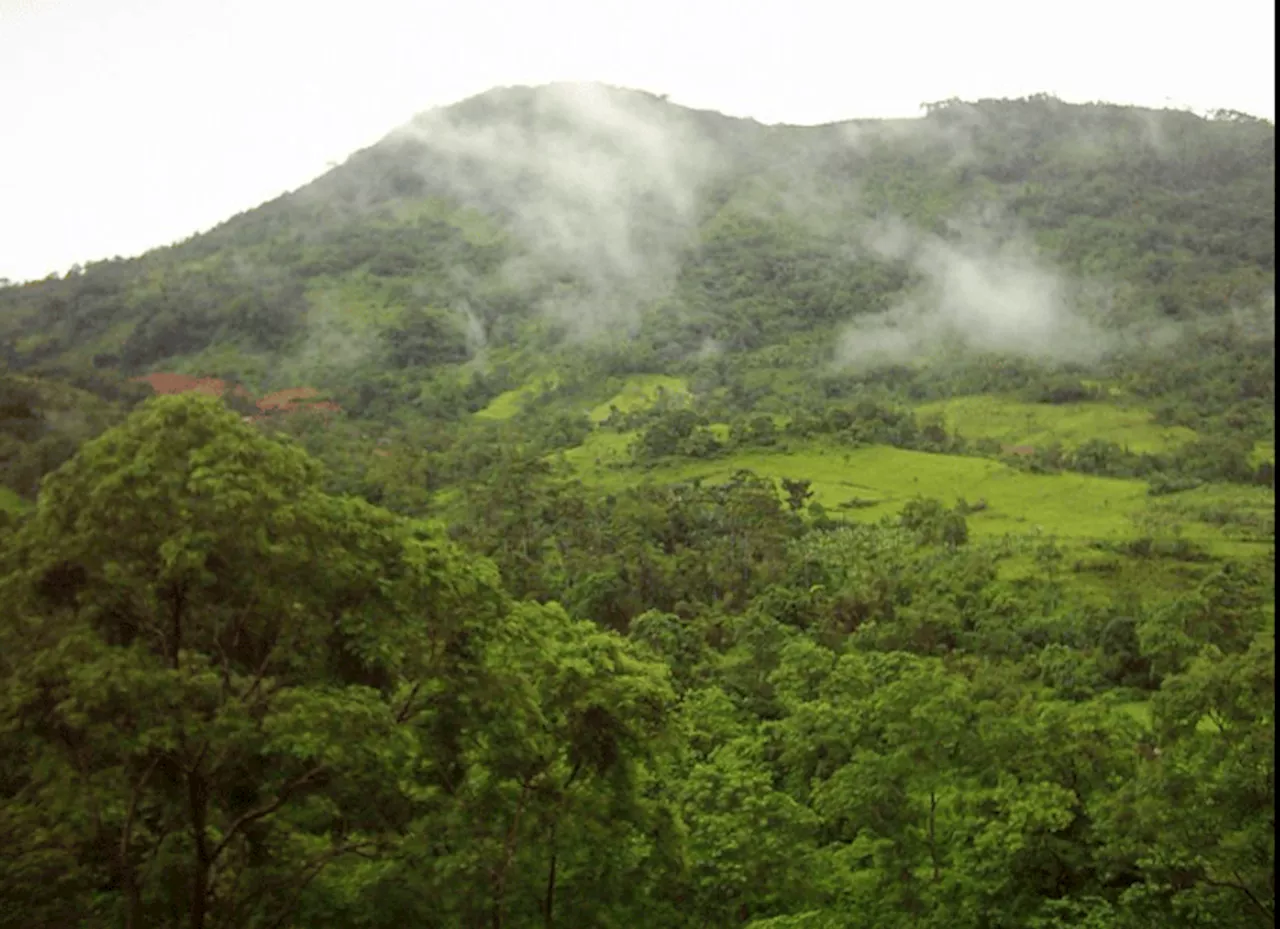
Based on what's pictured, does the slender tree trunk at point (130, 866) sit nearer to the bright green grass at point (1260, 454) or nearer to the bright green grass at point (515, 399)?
the bright green grass at point (1260, 454)

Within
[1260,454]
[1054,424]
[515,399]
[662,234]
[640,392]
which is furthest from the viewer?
[662,234]

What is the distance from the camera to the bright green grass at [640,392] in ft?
342

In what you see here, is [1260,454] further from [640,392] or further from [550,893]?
[550,893]

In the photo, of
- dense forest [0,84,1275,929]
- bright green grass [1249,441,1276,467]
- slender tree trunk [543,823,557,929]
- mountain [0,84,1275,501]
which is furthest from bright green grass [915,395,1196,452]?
slender tree trunk [543,823,557,929]

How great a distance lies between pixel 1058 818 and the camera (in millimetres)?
17547

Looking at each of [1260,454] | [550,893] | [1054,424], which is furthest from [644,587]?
[1054,424]

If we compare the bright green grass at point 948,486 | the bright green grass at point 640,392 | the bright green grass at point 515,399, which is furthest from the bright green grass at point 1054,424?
the bright green grass at point 515,399

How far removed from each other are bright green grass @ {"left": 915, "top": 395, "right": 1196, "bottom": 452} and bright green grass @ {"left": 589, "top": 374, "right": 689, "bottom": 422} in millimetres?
26737

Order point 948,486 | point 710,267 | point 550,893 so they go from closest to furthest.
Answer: point 550,893 < point 948,486 < point 710,267

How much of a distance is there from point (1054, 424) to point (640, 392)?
138 feet

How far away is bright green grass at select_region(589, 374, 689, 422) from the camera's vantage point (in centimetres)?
10438

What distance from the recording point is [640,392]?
4375 inches

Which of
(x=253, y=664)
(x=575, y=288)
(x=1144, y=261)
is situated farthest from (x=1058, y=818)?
(x=1144, y=261)

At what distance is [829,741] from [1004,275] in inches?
5277
